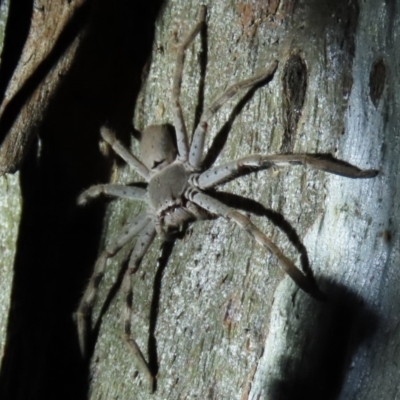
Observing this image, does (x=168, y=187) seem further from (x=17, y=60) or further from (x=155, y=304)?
(x=17, y=60)

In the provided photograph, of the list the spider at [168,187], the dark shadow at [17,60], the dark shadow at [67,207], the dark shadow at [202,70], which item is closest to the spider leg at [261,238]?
the spider at [168,187]

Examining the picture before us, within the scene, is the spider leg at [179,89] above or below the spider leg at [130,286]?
above

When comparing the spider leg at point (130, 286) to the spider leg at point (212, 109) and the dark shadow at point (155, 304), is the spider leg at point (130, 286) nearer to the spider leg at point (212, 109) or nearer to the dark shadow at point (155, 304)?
the dark shadow at point (155, 304)

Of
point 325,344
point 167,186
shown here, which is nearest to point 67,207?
point 167,186

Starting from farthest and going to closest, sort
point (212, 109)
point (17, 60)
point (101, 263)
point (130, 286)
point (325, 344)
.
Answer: point (101, 263), point (130, 286), point (212, 109), point (17, 60), point (325, 344)

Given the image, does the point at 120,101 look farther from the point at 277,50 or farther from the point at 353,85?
the point at 353,85

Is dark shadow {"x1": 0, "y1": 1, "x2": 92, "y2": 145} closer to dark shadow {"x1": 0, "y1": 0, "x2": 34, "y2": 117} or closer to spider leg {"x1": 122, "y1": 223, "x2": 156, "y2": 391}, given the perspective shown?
dark shadow {"x1": 0, "y1": 0, "x2": 34, "y2": 117}
